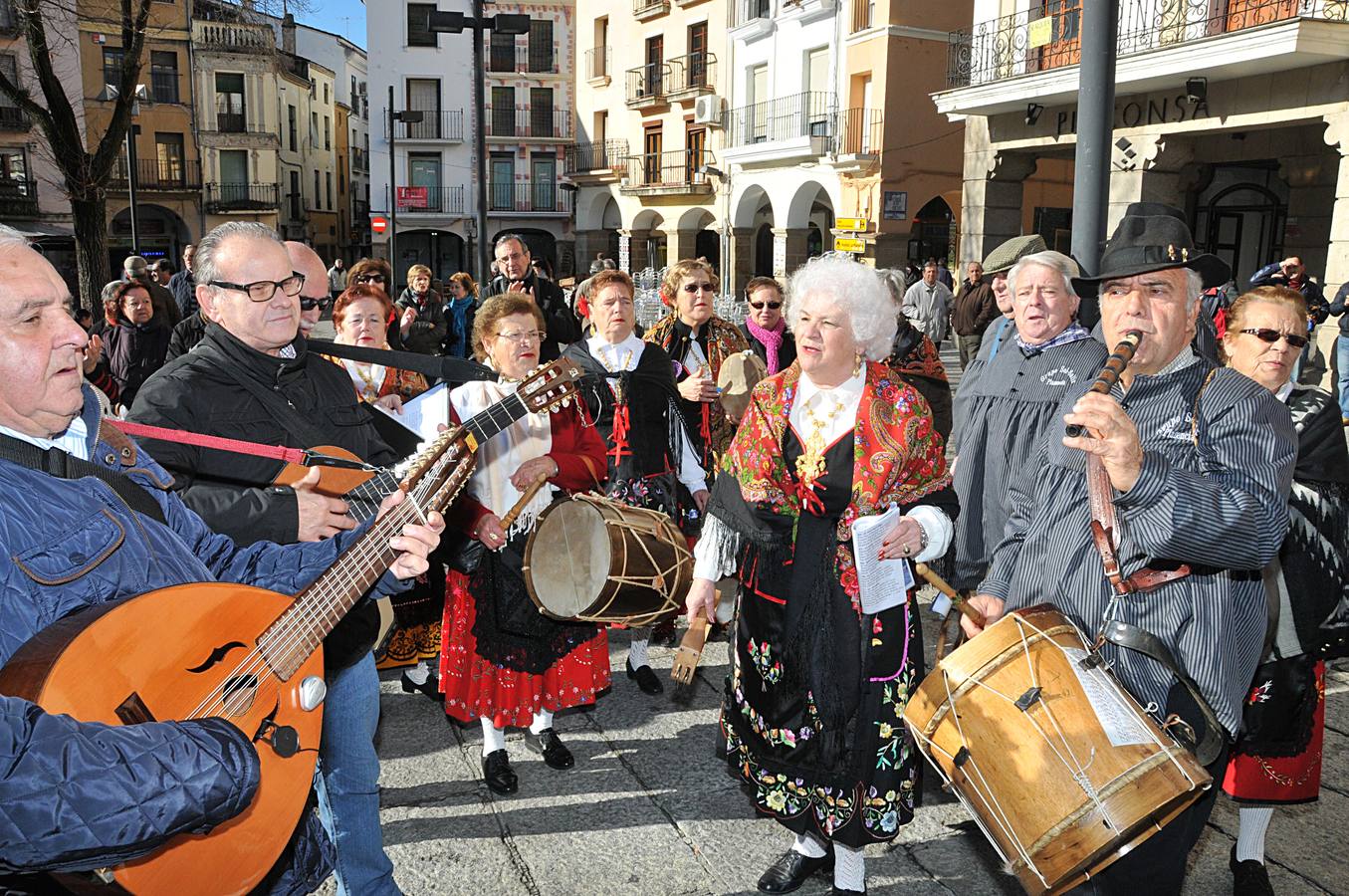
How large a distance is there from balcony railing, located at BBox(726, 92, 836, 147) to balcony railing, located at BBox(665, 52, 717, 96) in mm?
1820

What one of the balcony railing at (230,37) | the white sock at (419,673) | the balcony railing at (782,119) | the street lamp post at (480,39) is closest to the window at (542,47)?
the balcony railing at (230,37)

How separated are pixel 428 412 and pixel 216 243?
133 cm

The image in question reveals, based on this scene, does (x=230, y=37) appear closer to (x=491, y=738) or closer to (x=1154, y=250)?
(x=491, y=738)

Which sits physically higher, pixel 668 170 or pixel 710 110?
pixel 710 110

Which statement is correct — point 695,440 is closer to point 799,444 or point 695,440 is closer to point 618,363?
point 618,363

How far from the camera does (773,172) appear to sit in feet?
93.9

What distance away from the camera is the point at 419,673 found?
520cm

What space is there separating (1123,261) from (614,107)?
3790 cm

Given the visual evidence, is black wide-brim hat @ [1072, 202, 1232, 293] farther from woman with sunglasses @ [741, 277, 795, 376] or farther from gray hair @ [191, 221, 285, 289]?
woman with sunglasses @ [741, 277, 795, 376]

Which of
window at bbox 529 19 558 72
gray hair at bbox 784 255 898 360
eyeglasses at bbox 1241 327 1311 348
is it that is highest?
window at bbox 529 19 558 72

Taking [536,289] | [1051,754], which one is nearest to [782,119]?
[536,289]

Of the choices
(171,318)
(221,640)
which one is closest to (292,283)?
(221,640)

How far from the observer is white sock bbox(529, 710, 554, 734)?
14.4 ft

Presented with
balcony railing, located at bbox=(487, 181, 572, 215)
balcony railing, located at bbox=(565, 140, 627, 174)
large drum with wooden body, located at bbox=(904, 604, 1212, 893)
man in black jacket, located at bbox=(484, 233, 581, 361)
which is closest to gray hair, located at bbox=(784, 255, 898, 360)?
large drum with wooden body, located at bbox=(904, 604, 1212, 893)
